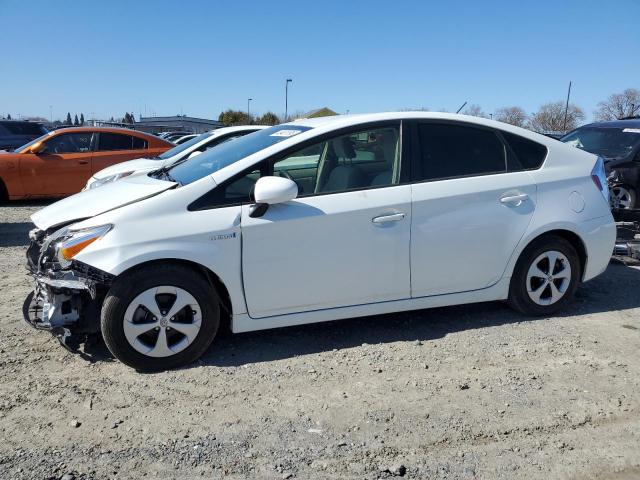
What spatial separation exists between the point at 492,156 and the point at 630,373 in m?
1.88

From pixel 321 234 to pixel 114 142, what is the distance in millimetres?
8991

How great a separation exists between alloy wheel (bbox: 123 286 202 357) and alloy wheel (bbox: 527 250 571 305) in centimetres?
273

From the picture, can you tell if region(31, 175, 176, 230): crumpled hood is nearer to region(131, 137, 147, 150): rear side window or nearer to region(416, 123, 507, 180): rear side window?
region(416, 123, 507, 180): rear side window

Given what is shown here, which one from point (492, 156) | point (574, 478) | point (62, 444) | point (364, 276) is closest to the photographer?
point (574, 478)

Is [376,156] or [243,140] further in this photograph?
[243,140]

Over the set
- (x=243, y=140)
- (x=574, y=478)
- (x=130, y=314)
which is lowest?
(x=574, y=478)

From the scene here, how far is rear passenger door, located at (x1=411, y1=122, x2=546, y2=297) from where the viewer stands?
4.14m

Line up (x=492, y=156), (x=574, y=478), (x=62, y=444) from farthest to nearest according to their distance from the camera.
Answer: (x=492, y=156) < (x=62, y=444) < (x=574, y=478)

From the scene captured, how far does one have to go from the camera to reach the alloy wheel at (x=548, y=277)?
4.54 metres

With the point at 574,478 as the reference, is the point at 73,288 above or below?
above

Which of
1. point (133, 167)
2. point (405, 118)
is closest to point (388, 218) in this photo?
point (405, 118)

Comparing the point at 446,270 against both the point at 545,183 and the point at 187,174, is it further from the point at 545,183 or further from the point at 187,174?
the point at 187,174

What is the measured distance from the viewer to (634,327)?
4535 mm

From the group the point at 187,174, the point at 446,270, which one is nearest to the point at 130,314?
the point at 187,174
